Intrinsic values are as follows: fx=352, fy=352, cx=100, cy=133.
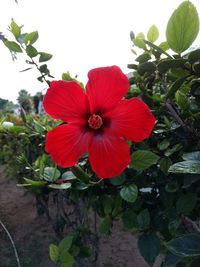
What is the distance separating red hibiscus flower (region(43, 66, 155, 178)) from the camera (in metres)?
0.72

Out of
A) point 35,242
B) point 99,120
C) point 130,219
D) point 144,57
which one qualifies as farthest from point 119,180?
point 35,242

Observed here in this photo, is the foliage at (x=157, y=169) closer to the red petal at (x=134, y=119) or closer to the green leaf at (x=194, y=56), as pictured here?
the green leaf at (x=194, y=56)

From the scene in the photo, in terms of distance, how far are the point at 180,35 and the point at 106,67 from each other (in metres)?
0.22

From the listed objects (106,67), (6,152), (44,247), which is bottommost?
(44,247)

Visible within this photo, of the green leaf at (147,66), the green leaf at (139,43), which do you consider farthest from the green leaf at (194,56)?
the green leaf at (139,43)

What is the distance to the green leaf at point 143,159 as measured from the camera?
917mm

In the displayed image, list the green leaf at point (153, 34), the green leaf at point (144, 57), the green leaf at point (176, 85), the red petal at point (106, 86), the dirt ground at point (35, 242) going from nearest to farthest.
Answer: the red petal at point (106, 86) → the green leaf at point (176, 85) → the green leaf at point (144, 57) → the green leaf at point (153, 34) → the dirt ground at point (35, 242)

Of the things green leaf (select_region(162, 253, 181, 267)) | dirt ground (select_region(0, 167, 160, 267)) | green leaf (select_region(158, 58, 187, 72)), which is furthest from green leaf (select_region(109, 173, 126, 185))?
dirt ground (select_region(0, 167, 160, 267))

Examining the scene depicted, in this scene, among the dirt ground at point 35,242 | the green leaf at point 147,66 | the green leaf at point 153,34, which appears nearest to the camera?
the green leaf at point 147,66

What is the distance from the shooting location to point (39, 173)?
3.61 feet

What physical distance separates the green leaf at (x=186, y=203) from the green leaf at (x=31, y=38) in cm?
65

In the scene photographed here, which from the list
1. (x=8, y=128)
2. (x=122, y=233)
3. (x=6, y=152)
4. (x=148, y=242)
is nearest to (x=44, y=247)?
(x=122, y=233)

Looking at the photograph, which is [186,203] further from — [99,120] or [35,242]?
[35,242]

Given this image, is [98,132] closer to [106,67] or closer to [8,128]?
[106,67]
